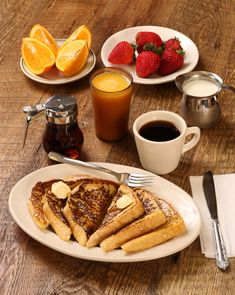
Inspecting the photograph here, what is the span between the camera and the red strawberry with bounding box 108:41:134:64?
1754 mm

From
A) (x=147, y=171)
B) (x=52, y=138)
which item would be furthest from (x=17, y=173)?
(x=147, y=171)

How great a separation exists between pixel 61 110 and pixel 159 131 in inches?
10.1

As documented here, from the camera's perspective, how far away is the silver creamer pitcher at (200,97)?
5.07ft

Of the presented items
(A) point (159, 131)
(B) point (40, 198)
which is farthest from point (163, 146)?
(B) point (40, 198)

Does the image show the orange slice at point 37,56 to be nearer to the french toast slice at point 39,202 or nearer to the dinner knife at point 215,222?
the french toast slice at point 39,202

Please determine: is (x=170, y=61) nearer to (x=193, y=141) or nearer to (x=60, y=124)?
(x=193, y=141)

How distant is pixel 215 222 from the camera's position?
4.23ft

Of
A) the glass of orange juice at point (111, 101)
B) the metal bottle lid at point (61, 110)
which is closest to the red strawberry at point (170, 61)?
the glass of orange juice at point (111, 101)

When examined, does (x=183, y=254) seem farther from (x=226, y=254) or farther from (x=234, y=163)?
(x=234, y=163)

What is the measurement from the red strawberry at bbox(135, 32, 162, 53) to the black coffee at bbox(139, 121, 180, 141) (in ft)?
1.38

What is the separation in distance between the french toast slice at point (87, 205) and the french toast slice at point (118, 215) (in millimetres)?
19

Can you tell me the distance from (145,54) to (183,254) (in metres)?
0.70

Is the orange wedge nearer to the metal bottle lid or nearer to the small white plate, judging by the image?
the small white plate

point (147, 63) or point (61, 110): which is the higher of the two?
point (61, 110)
